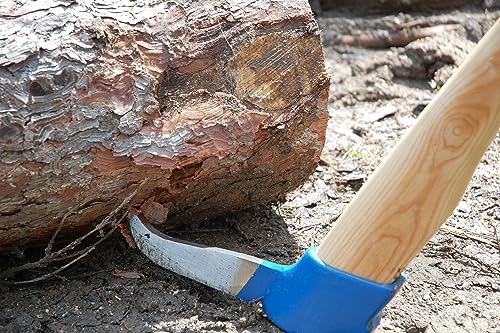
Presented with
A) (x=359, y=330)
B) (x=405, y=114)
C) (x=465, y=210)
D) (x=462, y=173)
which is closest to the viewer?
(x=462, y=173)

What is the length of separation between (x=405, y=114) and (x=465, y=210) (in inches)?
31.3

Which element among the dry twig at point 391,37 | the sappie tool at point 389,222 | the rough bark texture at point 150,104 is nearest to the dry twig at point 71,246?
the rough bark texture at point 150,104

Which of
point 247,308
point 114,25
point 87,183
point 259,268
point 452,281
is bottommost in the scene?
point 452,281

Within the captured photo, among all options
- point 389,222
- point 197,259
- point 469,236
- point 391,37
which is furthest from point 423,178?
point 391,37

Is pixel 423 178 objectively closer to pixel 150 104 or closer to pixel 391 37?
pixel 150 104

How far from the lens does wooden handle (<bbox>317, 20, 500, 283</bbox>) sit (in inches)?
70.9

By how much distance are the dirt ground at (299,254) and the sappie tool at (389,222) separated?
14cm

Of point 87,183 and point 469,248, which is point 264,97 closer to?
point 87,183

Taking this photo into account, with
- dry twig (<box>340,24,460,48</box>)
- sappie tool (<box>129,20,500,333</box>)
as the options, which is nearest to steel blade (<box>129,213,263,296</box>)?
→ sappie tool (<box>129,20,500,333</box>)

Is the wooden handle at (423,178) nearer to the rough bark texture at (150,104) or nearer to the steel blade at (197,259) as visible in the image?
the steel blade at (197,259)

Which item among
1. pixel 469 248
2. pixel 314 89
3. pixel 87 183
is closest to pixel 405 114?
pixel 469 248

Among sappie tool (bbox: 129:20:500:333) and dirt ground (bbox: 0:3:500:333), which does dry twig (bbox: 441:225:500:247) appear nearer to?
dirt ground (bbox: 0:3:500:333)

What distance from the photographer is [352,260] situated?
6.42ft

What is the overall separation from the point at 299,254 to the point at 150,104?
761 mm
